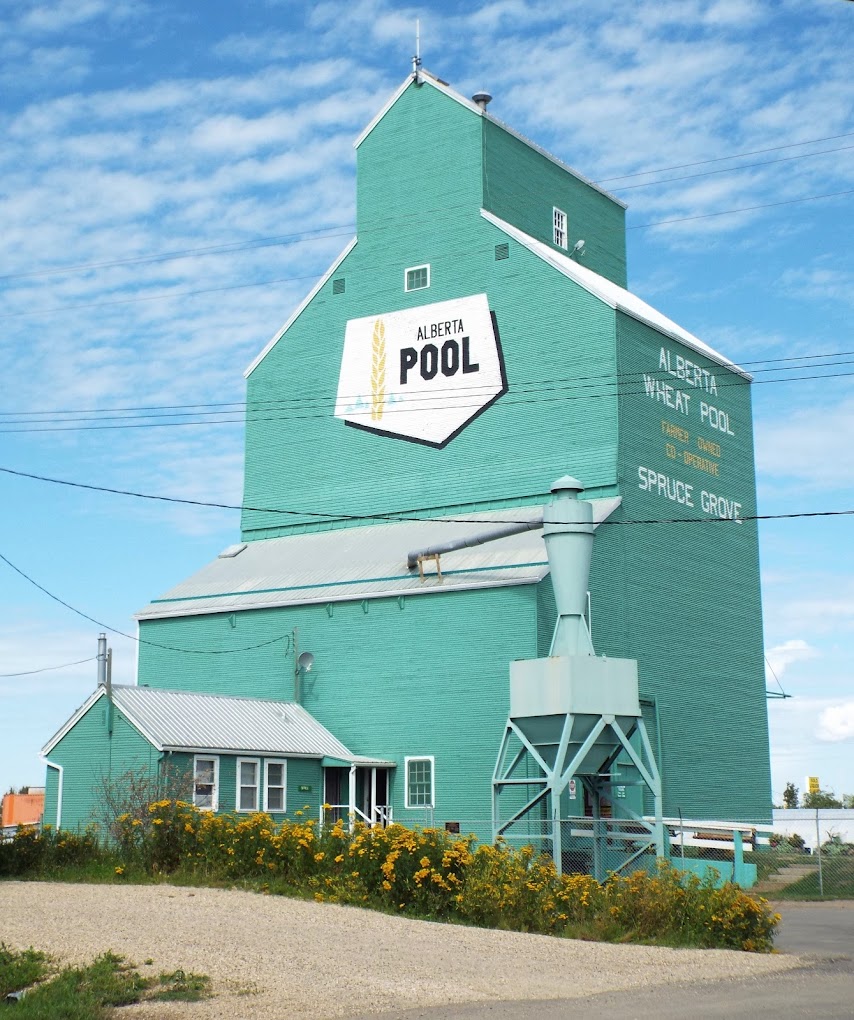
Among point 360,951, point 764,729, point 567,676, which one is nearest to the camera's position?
point 360,951

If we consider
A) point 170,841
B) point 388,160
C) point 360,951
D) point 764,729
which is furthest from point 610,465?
point 360,951

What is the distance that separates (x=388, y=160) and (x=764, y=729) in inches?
899

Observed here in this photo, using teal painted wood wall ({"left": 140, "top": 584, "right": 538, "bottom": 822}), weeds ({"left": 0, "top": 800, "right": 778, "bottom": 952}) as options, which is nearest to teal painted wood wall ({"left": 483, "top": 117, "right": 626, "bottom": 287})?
teal painted wood wall ({"left": 140, "top": 584, "right": 538, "bottom": 822})

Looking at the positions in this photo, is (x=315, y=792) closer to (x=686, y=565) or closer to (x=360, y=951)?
(x=686, y=565)

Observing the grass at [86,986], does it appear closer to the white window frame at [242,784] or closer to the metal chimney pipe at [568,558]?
the metal chimney pipe at [568,558]

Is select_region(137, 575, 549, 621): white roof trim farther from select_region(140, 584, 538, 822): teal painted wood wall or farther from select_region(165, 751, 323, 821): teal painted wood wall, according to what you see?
select_region(165, 751, 323, 821): teal painted wood wall

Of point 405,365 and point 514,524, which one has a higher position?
point 405,365

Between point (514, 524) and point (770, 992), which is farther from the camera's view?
point (514, 524)

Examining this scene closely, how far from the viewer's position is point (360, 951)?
58.4ft

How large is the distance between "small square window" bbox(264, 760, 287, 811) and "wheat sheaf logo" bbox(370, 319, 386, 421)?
1279cm

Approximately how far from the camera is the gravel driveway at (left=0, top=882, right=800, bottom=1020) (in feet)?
50.1

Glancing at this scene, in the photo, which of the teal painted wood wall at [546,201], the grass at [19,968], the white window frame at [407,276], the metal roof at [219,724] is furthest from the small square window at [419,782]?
the grass at [19,968]

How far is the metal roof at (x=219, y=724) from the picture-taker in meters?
34.7

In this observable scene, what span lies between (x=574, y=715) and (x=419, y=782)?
8088mm
